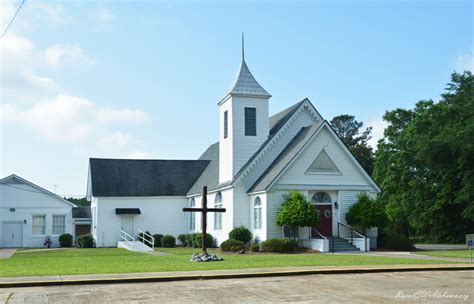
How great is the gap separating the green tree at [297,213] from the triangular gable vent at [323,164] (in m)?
2.34

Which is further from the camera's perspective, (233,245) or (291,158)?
(291,158)

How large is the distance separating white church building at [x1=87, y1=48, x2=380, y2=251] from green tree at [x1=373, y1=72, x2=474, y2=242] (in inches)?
403

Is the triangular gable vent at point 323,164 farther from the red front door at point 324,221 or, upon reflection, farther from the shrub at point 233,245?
the shrub at point 233,245

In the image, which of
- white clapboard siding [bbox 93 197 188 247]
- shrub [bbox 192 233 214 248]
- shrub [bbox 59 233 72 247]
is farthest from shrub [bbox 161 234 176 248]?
shrub [bbox 59 233 72 247]

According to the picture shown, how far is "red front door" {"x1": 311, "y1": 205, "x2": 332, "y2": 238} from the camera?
106 feet

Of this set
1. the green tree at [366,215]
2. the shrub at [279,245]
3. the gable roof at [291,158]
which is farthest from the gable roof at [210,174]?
the green tree at [366,215]

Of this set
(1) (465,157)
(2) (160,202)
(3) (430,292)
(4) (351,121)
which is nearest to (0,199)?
(2) (160,202)

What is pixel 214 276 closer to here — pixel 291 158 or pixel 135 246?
pixel 291 158

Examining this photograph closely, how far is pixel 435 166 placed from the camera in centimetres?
4328

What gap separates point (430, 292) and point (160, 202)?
3277cm

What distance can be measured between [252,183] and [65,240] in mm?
17228

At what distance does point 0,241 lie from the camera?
43.0 meters

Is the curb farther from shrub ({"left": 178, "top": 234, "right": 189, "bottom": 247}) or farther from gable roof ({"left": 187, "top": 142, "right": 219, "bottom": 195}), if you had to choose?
shrub ({"left": 178, "top": 234, "right": 189, "bottom": 247})

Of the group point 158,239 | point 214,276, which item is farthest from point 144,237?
point 214,276
